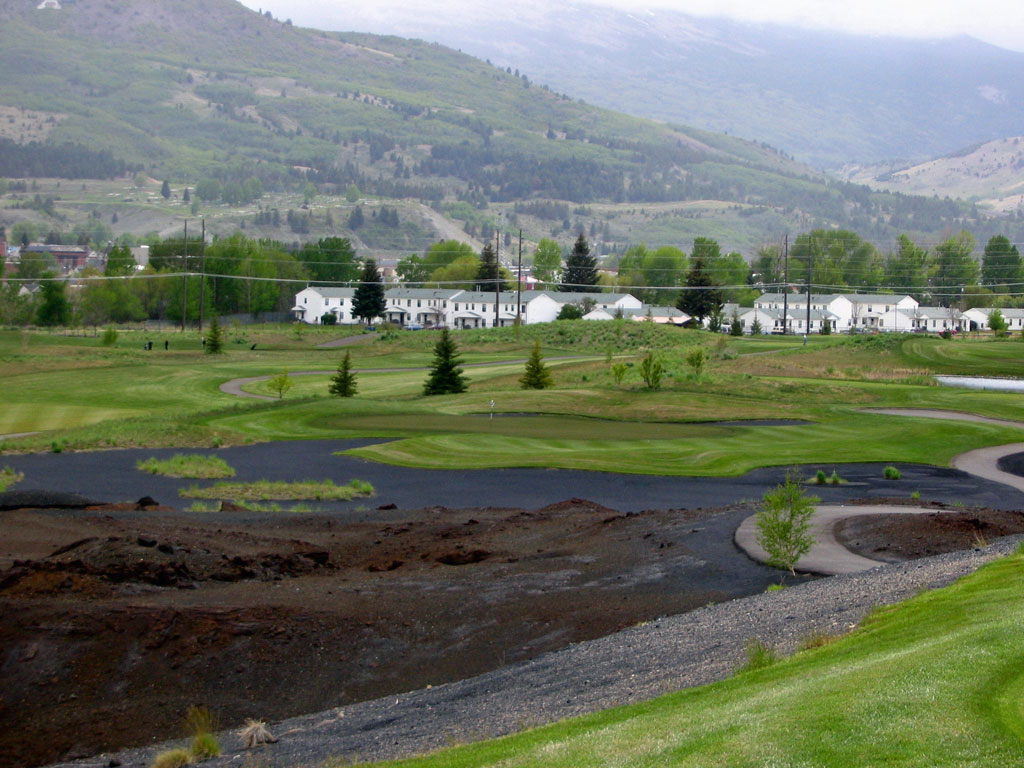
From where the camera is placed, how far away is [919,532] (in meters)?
20.8

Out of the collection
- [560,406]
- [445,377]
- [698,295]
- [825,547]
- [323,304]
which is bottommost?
[560,406]

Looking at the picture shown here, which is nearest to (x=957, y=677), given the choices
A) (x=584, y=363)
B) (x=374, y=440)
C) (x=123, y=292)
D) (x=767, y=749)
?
(x=767, y=749)

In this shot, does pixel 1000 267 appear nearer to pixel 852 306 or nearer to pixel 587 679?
pixel 852 306

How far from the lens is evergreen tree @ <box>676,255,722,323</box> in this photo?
123 metres

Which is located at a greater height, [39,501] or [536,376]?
[536,376]

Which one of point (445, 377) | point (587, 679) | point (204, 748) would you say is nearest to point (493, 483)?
point (587, 679)

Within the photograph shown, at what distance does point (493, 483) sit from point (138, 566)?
54.4 ft

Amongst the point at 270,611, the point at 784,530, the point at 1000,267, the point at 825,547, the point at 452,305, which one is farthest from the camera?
the point at 1000,267

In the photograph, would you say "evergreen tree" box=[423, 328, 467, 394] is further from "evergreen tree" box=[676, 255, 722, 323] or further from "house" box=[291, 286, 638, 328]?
"house" box=[291, 286, 638, 328]

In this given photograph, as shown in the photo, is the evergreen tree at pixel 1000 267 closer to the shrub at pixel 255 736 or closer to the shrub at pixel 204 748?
the shrub at pixel 255 736

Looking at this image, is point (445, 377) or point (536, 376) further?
point (536, 376)

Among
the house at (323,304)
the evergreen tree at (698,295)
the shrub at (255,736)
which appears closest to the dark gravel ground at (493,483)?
the shrub at (255,736)

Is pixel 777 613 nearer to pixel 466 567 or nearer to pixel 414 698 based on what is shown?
pixel 414 698

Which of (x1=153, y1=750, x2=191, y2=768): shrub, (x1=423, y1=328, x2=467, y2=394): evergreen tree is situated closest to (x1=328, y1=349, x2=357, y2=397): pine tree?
(x1=423, y1=328, x2=467, y2=394): evergreen tree
